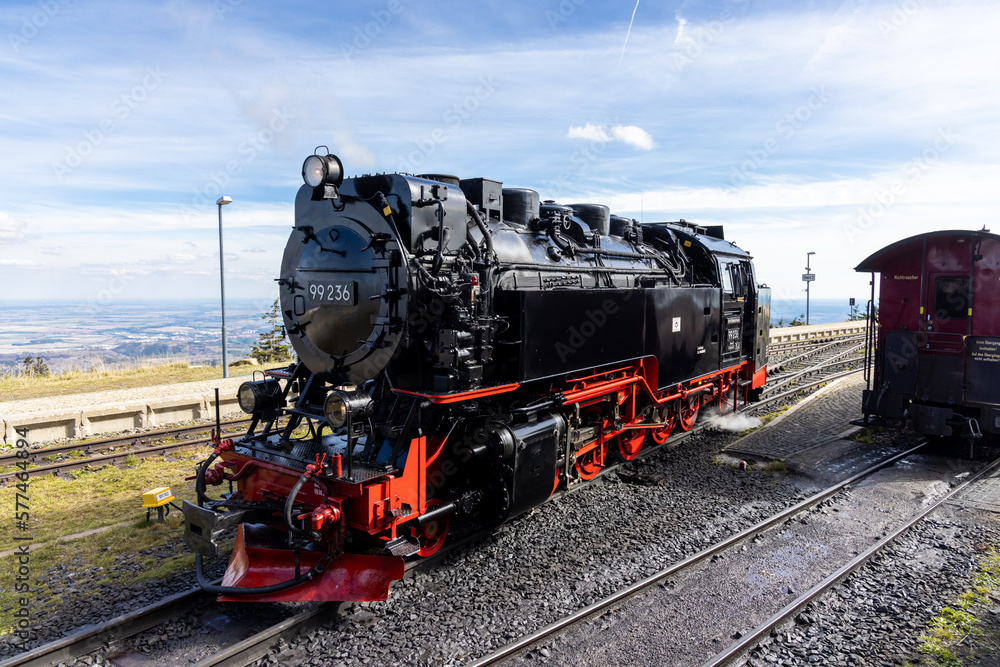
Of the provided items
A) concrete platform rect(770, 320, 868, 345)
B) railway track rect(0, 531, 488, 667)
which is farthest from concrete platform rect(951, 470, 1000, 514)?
concrete platform rect(770, 320, 868, 345)

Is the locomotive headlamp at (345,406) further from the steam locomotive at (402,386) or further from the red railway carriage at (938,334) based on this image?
the red railway carriage at (938,334)

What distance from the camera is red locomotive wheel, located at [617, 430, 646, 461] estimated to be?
8344 millimetres

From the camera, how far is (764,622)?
14.9ft

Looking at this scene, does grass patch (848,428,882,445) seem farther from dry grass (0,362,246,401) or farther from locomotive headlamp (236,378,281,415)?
dry grass (0,362,246,401)

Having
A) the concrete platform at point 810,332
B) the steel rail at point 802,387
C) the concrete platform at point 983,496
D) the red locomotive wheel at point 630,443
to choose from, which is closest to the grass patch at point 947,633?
the concrete platform at point 983,496

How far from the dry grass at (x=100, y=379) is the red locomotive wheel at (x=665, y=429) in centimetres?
1200

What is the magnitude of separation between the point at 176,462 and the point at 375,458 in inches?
204

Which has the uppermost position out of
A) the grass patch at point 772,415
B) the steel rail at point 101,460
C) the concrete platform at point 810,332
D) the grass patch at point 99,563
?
the concrete platform at point 810,332

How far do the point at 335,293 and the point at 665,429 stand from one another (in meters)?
5.92

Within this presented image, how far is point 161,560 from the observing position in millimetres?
5520

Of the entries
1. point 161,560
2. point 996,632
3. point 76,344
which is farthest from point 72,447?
point 76,344

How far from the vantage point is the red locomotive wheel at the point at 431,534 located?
5.34 m

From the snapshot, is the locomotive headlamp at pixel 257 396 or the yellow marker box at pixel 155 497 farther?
Answer: the yellow marker box at pixel 155 497

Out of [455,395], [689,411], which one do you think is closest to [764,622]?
[455,395]
